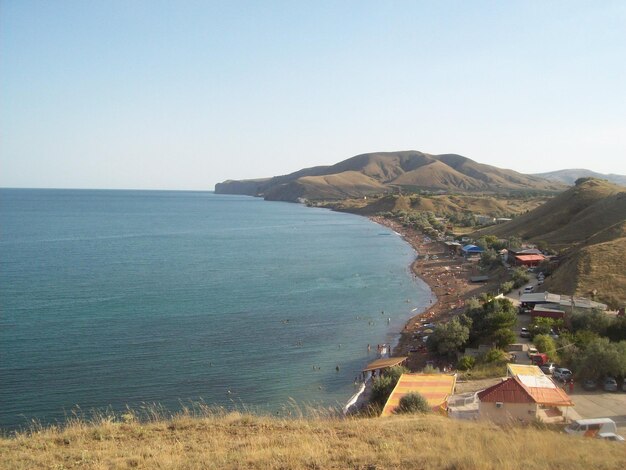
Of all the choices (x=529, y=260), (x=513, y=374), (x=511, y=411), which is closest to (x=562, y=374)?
(x=513, y=374)

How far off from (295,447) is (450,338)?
837 inches

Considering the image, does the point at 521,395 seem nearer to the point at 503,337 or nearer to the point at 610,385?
the point at 610,385

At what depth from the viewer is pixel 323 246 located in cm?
7894

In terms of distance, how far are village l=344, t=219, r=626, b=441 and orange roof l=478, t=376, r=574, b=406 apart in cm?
3

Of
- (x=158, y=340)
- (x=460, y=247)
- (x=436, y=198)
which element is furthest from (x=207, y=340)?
(x=436, y=198)

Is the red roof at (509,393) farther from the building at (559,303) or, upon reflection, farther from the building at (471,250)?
the building at (471,250)

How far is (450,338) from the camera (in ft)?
90.2

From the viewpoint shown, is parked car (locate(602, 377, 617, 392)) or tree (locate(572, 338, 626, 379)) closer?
parked car (locate(602, 377, 617, 392))

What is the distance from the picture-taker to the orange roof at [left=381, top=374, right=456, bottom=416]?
18156mm

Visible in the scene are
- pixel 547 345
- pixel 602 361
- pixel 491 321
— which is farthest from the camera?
pixel 491 321

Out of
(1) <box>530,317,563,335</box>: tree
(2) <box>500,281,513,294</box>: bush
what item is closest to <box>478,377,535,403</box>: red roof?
(1) <box>530,317,563,335</box>: tree

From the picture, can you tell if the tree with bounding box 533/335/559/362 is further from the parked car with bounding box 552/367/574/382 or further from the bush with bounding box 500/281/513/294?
the bush with bounding box 500/281/513/294

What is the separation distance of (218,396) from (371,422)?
14081 millimetres

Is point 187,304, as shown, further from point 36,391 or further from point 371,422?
point 371,422
